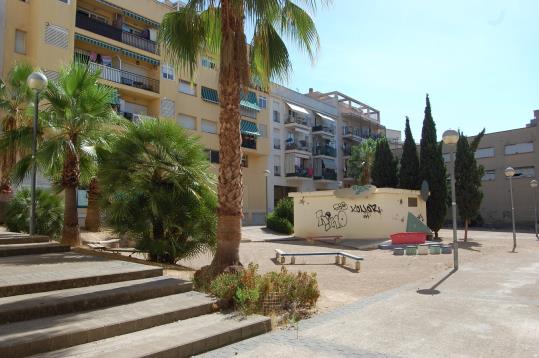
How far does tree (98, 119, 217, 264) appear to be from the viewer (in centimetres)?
1102

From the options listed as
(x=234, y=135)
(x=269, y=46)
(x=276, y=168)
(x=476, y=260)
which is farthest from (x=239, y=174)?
(x=276, y=168)

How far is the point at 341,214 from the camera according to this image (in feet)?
86.6

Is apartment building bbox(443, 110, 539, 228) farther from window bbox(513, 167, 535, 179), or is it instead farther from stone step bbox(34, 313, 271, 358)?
stone step bbox(34, 313, 271, 358)

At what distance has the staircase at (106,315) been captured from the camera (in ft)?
15.4

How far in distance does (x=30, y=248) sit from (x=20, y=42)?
22542 mm

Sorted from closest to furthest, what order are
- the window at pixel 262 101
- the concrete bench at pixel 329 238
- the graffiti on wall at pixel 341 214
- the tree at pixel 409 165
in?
1. the concrete bench at pixel 329 238
2. the graffiti on wall at pixel 341 214
3. the tree at pixel 409 165
4. the window at pixel 262 101

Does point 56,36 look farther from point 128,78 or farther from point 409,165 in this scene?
point 409,165

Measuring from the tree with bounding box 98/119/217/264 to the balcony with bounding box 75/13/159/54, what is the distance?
18008mm

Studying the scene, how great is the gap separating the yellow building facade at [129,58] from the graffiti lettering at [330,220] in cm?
818

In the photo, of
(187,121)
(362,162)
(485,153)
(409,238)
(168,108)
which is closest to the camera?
(409,238)

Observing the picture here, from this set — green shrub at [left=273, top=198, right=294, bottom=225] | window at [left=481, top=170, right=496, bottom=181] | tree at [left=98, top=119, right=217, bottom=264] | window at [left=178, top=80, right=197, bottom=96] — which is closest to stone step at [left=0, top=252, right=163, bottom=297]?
tree at [left=98, top=119, right=217, bottom=264]

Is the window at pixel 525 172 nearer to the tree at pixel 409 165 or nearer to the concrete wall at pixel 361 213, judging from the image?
the tree at pixel 409 165

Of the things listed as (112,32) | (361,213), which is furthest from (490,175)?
(112,32)

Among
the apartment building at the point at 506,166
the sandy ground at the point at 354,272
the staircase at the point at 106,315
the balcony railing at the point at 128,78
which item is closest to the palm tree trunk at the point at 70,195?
the sandy ground at the point at 354,272
